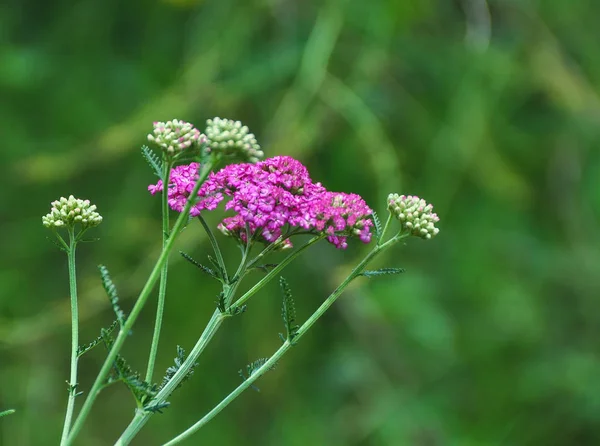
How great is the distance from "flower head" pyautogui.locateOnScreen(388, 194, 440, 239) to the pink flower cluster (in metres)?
0.07

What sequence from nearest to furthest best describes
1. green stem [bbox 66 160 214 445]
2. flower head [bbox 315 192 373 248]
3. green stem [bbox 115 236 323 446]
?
green stem [bbox 66 160 214 445] < green stem [bbox 115 236 323 446] < flower head [bbox 315 192 373 248]

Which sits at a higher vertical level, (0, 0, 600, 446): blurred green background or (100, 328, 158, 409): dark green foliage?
(0, 0, 600, 446): blurred green background

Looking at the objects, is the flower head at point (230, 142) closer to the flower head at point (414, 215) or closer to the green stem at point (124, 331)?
the green stem at point (124, 331)

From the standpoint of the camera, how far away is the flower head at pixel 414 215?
3.66 ft

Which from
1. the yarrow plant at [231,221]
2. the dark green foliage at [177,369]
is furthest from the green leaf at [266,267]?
the dark green foliage at [177,369]

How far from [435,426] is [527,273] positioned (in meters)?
0.87

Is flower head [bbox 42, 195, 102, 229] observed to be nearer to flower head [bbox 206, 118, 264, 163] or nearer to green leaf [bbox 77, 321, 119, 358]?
green leaf [bbox 77, 321, 119, 358]

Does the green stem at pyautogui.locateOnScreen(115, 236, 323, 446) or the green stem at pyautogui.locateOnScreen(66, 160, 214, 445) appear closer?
the green stem at pyautogui.locateOnScreen(66, 160, 214, 445)

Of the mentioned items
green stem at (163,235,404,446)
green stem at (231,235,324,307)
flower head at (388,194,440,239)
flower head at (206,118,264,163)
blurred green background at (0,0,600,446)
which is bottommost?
green stem at (163,235,404,446)

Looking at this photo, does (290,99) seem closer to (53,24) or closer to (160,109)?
(160,109)

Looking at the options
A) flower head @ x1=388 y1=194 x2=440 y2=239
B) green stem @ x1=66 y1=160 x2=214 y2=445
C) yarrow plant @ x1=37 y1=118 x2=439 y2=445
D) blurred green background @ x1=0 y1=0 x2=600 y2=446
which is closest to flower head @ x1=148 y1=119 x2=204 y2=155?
yarrow plant @ x1=37 y1=118 x2=439 y2=445

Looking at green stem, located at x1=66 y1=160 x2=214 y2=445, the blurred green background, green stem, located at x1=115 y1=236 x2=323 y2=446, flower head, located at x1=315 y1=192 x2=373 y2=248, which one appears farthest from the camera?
the blurred green background

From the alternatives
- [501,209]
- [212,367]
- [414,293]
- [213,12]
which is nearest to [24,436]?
[212,367]

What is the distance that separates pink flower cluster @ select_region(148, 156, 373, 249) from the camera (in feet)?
3.32
